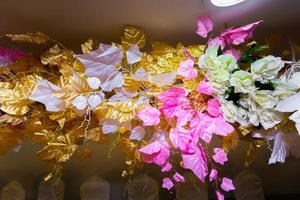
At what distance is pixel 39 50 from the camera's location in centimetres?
114

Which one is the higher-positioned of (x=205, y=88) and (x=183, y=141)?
(x=205, y=88)

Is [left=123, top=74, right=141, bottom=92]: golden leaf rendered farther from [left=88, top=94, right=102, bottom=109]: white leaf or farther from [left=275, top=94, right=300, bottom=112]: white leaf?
[left=275, top=94, right=300, bottom=112]: white leaf

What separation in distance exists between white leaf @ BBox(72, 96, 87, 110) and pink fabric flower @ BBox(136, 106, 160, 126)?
14 centimetres

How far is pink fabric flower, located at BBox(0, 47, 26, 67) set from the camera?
41.9 inches

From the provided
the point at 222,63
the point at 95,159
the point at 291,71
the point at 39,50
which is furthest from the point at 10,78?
the point at 291,71

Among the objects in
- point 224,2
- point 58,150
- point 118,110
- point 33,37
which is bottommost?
point 58,150

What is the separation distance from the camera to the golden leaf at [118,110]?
946mm

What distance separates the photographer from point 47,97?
3.04 ft

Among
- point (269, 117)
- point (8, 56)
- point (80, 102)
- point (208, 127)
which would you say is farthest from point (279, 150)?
point (8, 56)

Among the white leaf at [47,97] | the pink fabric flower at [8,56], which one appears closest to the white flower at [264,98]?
the white leaf at [47,97]

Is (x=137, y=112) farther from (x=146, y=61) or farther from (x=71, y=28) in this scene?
(x=71, y=28)

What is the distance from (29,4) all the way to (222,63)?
55cm

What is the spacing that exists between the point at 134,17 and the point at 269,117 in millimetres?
465

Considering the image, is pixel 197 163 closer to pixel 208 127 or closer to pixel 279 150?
pixel 208 127
